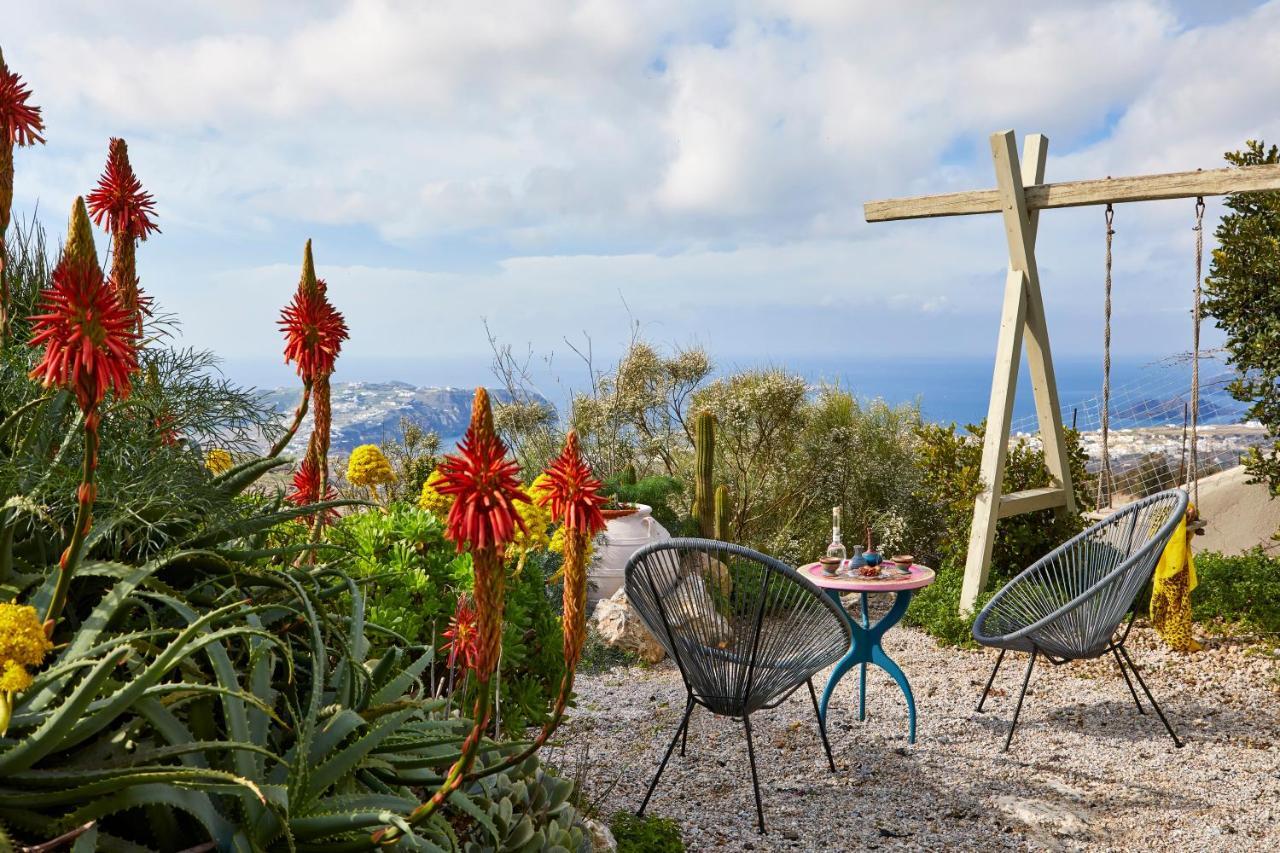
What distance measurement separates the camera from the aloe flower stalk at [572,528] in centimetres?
136

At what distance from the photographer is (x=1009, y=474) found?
658 centimetres

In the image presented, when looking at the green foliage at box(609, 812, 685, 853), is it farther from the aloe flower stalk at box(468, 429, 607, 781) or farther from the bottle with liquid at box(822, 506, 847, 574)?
the bottle with liquid at box(822, 506, 847, 574)

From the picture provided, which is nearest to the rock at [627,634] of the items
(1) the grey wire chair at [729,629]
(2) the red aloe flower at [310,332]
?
(1) the grey wire chair at [729,629]

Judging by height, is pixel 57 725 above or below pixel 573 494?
below

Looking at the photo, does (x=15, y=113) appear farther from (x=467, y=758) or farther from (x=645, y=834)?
(x=645, y=834)

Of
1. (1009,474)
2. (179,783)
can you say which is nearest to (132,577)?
(179,783)

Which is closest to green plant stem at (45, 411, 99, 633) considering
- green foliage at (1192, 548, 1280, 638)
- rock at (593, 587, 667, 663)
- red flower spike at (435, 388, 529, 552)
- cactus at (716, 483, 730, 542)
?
red flower spike at (435, 388, 529, 552)

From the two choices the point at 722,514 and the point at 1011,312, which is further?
the point at 722,514

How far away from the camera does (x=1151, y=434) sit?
8.67 m

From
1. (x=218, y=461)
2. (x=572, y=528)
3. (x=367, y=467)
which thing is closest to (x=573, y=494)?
(x=572, y=528)

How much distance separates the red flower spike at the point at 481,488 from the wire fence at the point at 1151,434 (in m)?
6.31

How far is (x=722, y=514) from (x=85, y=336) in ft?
19.9

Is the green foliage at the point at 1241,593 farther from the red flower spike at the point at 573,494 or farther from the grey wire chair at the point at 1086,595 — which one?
the red flower spike at the point at 573,494

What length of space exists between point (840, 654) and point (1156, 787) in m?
1.39
